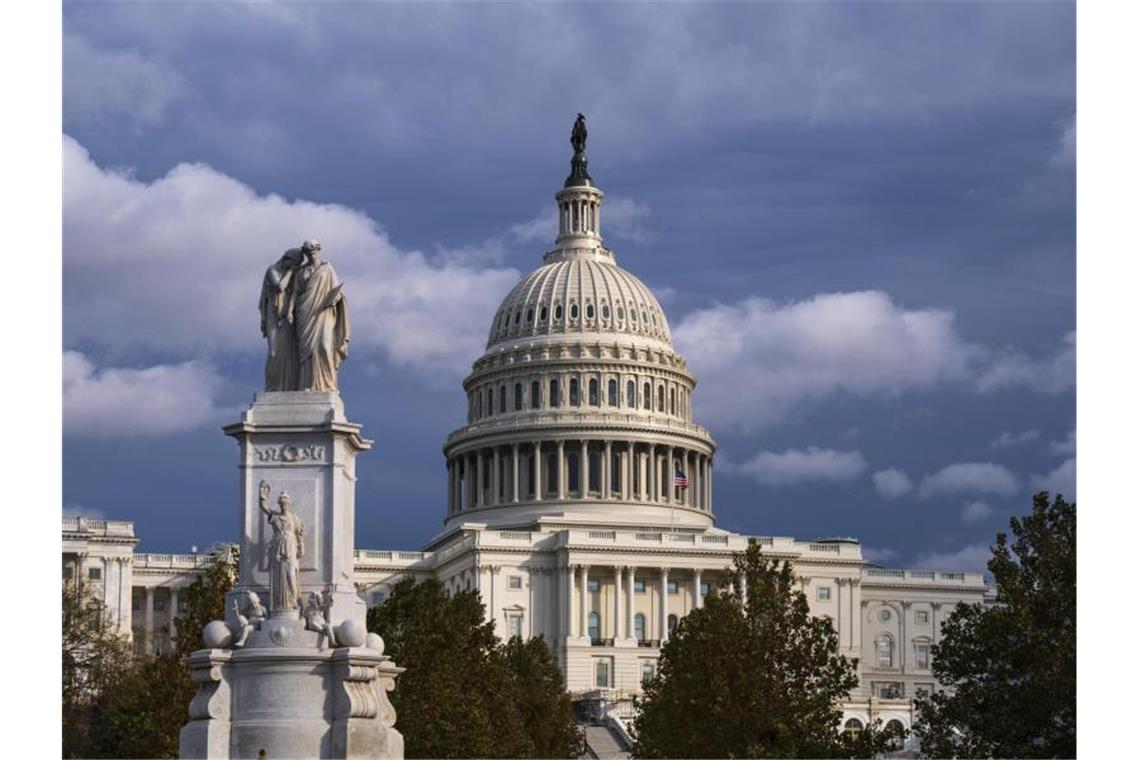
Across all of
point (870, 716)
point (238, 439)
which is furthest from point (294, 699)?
point (870, 716)

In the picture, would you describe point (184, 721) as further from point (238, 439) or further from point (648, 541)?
point (648, 541)

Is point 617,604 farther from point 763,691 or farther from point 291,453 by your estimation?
point 291,453

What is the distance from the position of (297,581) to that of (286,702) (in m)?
1.92

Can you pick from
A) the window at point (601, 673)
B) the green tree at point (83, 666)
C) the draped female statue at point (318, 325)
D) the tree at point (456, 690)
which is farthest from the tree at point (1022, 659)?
the window at point (601, 673)

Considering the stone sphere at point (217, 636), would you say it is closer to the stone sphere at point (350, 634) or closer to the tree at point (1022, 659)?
the stone sphere at point (350, 634)

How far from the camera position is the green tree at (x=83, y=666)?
76.9 meters

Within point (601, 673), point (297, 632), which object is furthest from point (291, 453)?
point (601, 673)

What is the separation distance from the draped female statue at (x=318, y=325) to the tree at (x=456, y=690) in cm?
2148

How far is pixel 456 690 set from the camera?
210 ft

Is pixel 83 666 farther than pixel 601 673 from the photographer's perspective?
No

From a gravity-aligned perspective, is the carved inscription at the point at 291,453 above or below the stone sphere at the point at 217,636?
above

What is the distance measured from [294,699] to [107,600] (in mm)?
142664

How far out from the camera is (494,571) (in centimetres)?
18850

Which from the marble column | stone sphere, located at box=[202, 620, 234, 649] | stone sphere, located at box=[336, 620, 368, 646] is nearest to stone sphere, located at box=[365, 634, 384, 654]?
stone sphere, located at box=[336, 620, 368, 646]
